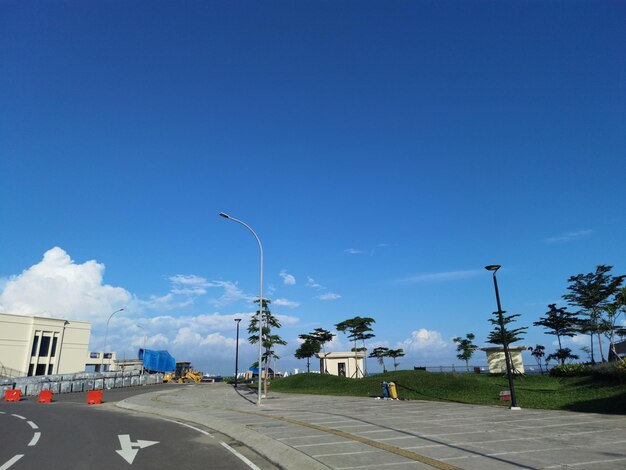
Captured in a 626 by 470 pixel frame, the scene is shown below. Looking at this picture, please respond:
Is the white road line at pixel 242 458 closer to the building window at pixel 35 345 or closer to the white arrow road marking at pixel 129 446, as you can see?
the white arrow road marking at pixel 129 446

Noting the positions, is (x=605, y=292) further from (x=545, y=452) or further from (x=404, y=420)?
(x=545, y=452)

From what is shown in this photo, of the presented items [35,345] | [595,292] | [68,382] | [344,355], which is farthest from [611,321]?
[35,345]

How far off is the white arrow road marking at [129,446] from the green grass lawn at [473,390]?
17830 millimetres

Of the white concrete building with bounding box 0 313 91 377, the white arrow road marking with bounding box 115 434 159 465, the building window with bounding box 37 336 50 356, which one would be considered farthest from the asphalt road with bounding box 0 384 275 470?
the building window with bounding box 37 336 50 356

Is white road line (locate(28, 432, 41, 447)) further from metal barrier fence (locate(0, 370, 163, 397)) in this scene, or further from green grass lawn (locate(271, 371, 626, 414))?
metal barrier fence (locate(0, 370, 163, 397))

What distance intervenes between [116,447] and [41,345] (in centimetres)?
6600

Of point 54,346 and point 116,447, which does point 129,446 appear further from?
point 54,346

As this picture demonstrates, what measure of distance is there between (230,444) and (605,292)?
45.5m

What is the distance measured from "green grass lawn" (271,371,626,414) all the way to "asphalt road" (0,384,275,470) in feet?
53.0

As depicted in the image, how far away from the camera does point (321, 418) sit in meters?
17.6

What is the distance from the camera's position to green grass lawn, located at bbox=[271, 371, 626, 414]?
20.2m

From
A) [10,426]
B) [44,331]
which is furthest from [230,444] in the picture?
[44,331]

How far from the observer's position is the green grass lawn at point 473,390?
20234 mm

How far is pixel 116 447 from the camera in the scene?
11.8 meters
